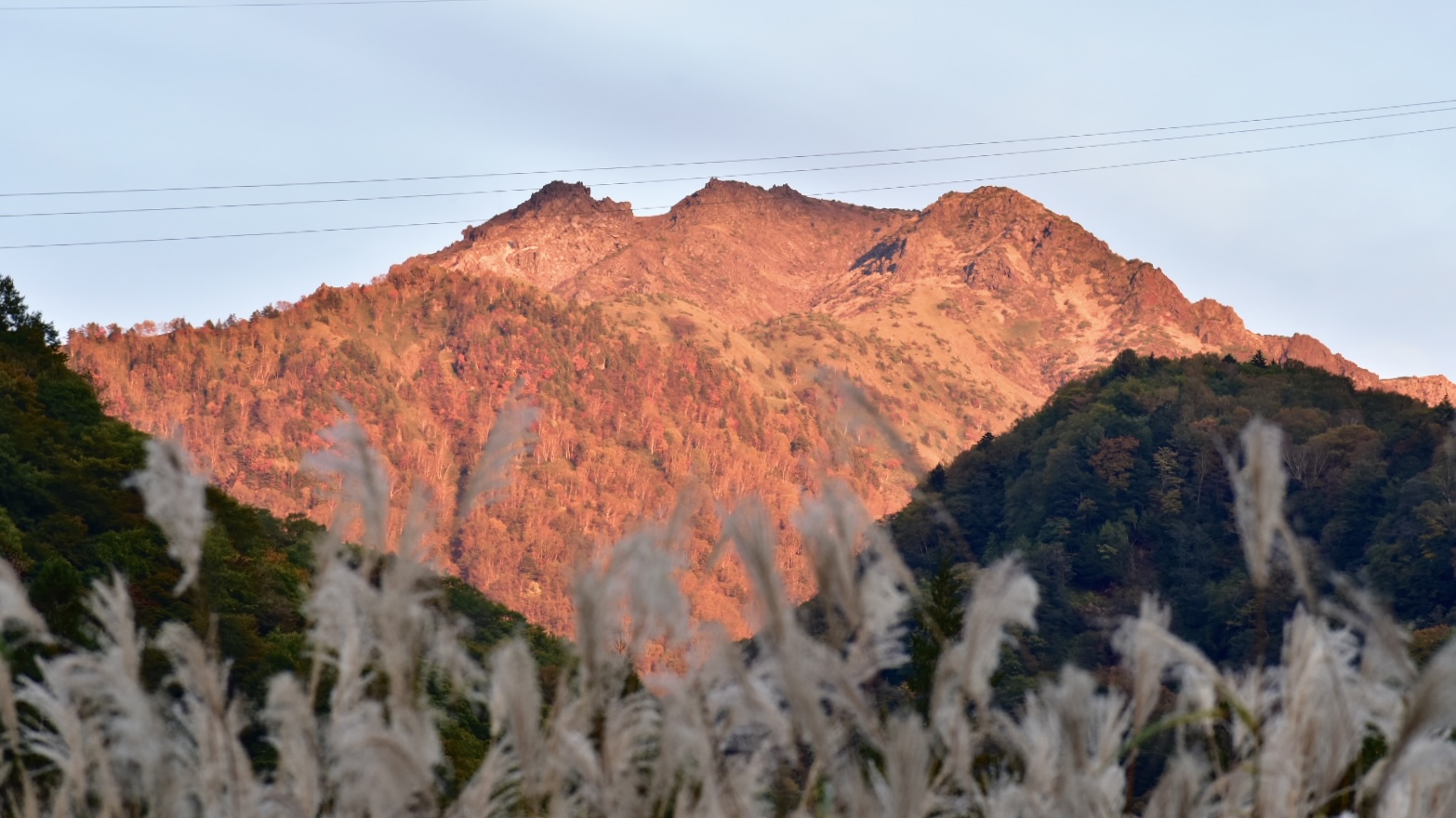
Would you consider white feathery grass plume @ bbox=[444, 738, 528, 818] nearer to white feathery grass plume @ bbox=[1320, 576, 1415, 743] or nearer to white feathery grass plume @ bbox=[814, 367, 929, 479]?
white feathery grass plume @ bbox=[814, 367, 929, 479]

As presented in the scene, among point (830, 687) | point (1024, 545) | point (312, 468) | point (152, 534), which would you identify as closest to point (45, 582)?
point (312, 468)

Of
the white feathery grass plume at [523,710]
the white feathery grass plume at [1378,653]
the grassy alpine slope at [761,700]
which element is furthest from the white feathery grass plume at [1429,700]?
the white feathery grass plume at [523,710]

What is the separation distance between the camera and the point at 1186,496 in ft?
311

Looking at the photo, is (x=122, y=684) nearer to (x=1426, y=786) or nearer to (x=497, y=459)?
(x=497, y=459)

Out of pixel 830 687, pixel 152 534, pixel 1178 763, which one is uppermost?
pixel 152 534

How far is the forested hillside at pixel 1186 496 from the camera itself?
71.1 metres

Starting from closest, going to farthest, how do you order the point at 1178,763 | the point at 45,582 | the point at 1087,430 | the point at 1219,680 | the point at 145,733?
the point at 1219,680, the point at 1178,763, the point at 145,733, the point at 45,582, the point at 1087,430

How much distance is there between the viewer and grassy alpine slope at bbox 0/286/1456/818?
1907mm

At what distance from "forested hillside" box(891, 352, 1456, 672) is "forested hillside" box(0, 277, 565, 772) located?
3728 centimetres

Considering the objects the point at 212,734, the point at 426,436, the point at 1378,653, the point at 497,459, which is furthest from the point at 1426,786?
the point at 426,436

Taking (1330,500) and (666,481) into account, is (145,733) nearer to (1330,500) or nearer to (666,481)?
(1330,500)

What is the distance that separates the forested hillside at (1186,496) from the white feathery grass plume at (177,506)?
62412 mm

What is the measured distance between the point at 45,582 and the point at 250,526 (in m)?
23.4

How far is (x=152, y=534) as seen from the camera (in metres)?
27.4
